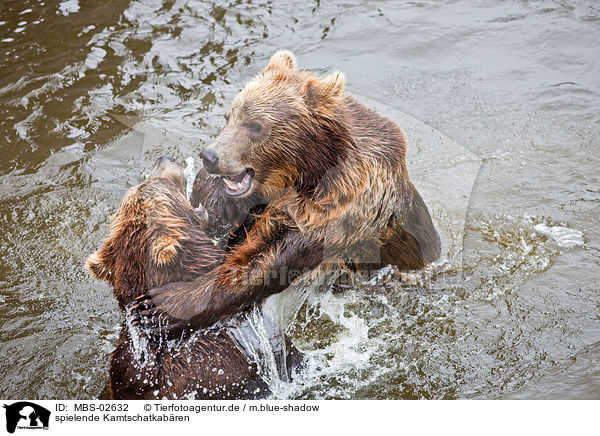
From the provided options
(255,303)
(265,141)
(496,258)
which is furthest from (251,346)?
(496,258)

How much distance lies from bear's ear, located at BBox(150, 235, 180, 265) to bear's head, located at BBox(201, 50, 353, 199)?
60cm

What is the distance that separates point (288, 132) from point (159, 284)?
1443 millimetres

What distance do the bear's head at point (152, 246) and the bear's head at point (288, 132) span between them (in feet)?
1.53

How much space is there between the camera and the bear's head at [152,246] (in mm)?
4590

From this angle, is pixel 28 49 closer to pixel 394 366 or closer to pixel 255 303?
pixel 255 303

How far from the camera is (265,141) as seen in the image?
471 centimetres

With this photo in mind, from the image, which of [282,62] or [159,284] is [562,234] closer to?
[282,62]

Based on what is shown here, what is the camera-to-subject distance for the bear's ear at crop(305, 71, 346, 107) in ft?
15.2

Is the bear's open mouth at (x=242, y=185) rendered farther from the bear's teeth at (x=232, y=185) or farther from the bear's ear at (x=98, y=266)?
the bear's ear at (x=98, y=266)

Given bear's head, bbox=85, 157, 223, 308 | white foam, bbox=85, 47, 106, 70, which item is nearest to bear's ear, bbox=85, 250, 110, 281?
bear's head, bbox=85, 157, 223, 308

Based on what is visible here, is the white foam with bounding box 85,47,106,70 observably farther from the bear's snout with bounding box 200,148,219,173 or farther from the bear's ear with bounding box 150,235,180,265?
the bear's ear with bounding box 150,235,180,265

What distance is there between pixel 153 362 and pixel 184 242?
0.88m
